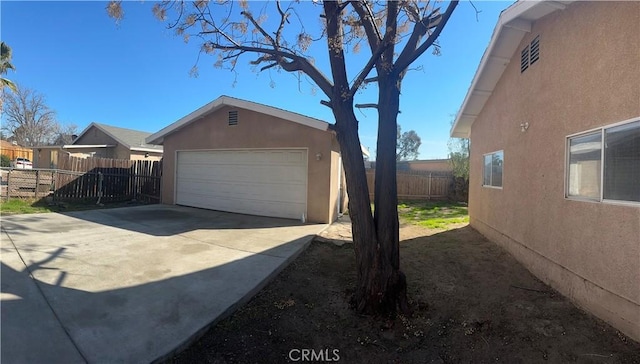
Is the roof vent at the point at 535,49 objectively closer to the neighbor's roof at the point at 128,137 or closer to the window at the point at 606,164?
the window at the point at 606,164

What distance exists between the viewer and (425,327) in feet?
12.3

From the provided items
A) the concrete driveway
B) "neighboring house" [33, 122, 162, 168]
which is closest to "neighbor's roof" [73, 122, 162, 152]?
"neighboring house" [33, 122, 162, 168]

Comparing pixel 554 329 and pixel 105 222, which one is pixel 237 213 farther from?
pixel 554 329

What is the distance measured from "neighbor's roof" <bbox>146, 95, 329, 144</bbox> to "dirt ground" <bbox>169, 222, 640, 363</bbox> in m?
4.74

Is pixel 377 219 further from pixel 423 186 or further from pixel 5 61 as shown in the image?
pixel 5 61

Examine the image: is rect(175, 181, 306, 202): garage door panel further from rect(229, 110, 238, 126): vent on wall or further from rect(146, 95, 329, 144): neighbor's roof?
rect(229, 110, 238, 126): vent on wall

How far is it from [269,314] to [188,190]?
9.82 metres

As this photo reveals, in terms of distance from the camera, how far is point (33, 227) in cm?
742

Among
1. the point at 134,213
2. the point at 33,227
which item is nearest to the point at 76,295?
the point at 33,227

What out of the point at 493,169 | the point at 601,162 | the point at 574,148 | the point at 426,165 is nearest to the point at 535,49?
the point at 574,148

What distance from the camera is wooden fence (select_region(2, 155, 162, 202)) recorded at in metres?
11.3

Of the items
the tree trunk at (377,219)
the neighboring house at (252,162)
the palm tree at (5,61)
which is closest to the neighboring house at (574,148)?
the tree trunk at (377,219)

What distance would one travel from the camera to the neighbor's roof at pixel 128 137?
1979cm

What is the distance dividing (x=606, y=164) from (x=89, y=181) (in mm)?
15850
